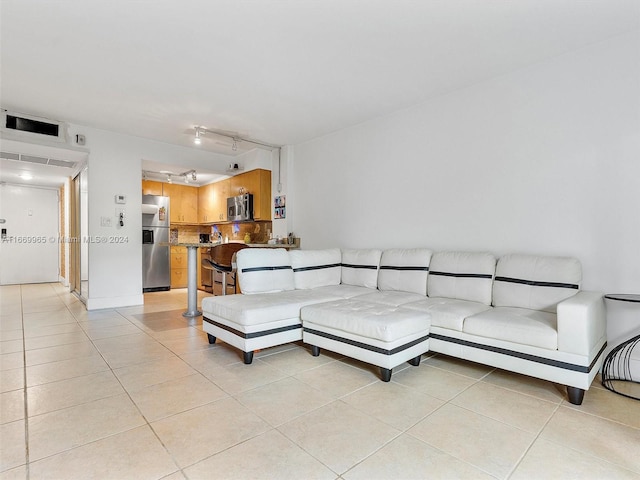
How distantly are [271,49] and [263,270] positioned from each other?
83.1 inches

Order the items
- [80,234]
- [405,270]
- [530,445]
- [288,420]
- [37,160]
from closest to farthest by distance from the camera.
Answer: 1. [530,445]
2. [288,420]
3. [405,270]
4. [80,234]
5. [37,160]

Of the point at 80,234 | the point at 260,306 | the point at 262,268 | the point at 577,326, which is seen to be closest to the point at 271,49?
the point at 262,268

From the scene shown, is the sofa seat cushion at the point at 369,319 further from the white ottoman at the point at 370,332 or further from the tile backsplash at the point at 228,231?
the tile backsplash at the point at 228,231

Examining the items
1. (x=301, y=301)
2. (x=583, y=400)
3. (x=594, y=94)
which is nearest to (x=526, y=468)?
(x=583, y=400)

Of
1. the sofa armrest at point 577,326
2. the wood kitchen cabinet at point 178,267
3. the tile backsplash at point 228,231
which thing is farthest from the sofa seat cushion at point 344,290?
the wood kitchen cabinet at point 178,267

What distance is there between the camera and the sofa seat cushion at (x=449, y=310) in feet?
8.79

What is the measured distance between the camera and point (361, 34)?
2662 millimetres

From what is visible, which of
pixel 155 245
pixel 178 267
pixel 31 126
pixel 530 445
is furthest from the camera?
pixel 178 267

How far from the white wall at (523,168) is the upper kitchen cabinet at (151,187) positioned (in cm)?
480

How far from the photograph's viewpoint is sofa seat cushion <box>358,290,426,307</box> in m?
3.21

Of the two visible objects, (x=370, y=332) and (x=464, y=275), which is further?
(x=464, y=275)

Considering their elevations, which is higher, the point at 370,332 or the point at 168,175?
the point at 168,175

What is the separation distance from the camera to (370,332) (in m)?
2.48

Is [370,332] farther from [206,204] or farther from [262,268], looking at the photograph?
[206,204]
